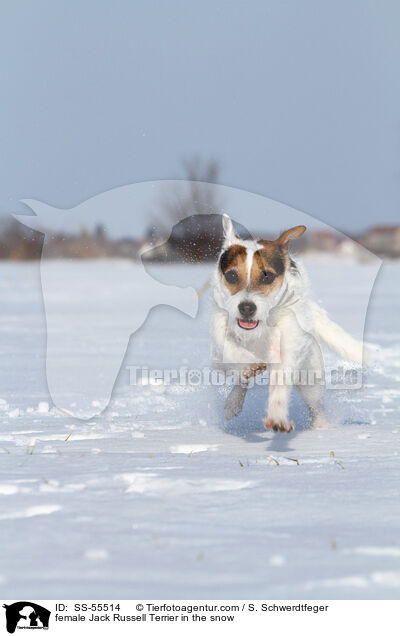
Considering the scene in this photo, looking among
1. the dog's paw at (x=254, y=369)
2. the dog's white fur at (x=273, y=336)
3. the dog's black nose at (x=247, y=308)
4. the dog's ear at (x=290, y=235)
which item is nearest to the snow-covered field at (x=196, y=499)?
the dog's white fur at (x=273, y=336)

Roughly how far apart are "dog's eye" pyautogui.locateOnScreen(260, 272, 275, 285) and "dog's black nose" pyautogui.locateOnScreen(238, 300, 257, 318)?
15 centimetres

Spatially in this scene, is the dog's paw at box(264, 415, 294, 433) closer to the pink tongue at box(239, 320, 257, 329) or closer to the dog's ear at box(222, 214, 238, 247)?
the pink tongue at box(239, 320, 257, 329)

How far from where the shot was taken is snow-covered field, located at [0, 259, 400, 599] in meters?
2.21

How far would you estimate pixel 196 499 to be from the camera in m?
2.97

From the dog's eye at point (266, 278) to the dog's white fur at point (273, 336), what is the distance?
7cm

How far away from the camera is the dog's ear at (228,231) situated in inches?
161

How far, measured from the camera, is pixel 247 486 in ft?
10.4

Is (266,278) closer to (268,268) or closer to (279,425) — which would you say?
(268,268)
